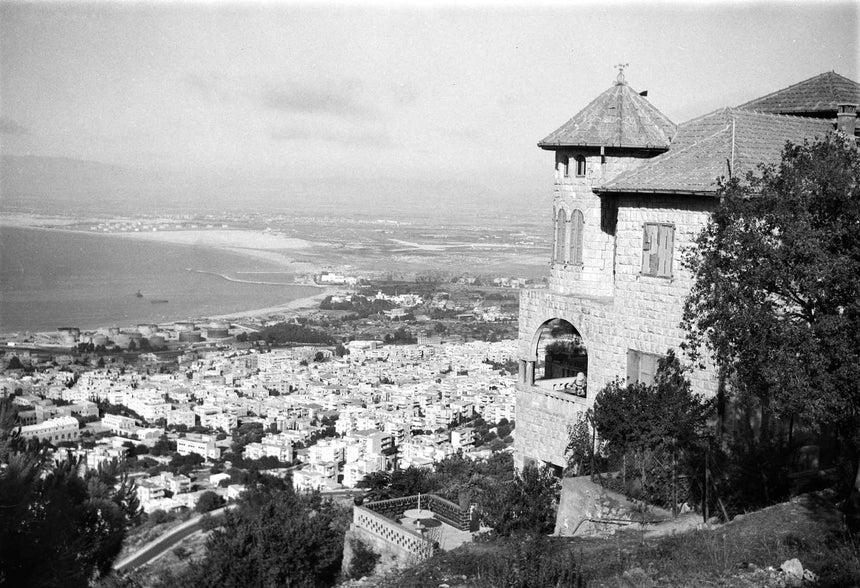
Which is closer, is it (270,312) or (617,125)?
(617,125)

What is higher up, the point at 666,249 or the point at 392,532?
the point at 666,249

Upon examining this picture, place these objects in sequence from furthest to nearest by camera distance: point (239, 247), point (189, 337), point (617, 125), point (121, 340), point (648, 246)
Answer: point (239, 247) < point (189, 337) < point (121, 340) < point (617, 125) < point (648, 246)

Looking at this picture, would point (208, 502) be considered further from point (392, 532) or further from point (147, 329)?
point (147, 329)

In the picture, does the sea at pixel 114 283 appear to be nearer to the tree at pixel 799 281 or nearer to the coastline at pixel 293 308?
the coastline at pixel 293 308

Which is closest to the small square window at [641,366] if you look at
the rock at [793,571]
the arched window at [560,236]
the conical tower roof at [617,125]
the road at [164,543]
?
the arched window at [560,236]

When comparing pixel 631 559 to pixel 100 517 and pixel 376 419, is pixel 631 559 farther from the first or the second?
pixel 376 419

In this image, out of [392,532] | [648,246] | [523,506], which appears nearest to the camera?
[523,506]

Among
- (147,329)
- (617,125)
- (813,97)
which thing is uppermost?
(813,97)

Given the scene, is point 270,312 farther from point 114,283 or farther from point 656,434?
point 656,434

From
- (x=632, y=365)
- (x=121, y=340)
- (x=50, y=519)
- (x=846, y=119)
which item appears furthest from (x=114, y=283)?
(x=846, y=119)
